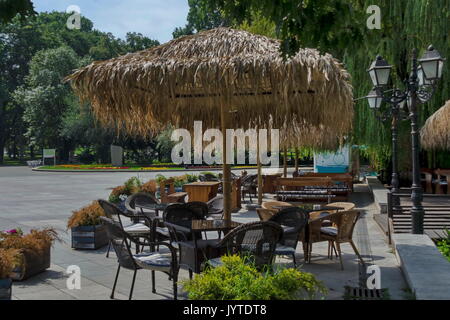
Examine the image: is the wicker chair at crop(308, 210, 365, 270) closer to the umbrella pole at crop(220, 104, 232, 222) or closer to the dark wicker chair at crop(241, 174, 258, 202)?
the umbrella pole at crop(220, 104, 232, 222)

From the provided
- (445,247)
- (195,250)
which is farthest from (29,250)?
(445,247)

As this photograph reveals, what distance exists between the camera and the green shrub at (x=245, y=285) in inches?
140

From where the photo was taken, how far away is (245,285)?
3.63 meters

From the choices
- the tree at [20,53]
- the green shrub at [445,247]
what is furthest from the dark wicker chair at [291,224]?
the tree at [20,53]

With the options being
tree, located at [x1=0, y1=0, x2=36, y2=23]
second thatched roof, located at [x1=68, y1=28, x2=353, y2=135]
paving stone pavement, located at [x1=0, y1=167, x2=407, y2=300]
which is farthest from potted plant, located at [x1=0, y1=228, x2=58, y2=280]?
tree, located at [x1=0, y1=0, x2=36, y2=23]

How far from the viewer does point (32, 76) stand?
54.7 m

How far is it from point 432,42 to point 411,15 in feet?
3.83

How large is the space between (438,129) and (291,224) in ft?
29.3

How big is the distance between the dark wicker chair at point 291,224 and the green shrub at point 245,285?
2431 millimetres

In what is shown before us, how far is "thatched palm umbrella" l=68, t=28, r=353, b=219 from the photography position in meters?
5.88

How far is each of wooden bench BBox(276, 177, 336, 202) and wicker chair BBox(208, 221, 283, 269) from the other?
867 cm
